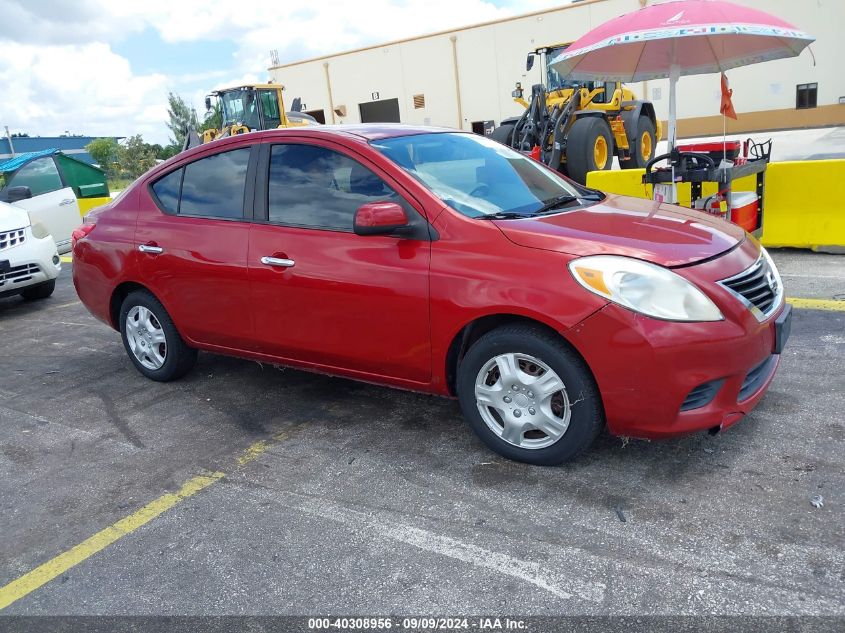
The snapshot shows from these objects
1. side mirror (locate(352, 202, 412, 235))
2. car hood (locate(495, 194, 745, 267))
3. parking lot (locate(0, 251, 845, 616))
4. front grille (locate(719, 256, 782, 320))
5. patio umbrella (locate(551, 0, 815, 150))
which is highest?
patio umbrella (locate(551, 0, 815, 150))

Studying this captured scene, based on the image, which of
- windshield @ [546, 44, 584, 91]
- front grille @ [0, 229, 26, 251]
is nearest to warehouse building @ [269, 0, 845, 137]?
windshield @ [546, 44, 584, 91]

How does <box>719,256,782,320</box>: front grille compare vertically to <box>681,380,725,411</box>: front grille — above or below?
above

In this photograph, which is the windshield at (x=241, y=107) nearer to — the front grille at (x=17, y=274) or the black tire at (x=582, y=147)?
the black tire at (x=582, y=147)

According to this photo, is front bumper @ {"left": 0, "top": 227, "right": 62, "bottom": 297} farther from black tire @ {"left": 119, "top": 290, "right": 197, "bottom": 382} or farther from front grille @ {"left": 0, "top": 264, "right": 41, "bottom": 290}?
black tire @ {"left": 119, "top": 290, "right": 197, "bottom": 382}

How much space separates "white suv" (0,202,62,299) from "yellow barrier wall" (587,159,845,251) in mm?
7439

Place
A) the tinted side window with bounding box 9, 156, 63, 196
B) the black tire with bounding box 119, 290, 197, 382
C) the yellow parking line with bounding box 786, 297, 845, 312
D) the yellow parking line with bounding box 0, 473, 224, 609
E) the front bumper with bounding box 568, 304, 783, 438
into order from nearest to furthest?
the yellow parking line with bounding box 0, 473, 224, 609
the front bumper with bounding box 568, 304, 783, 438
the black tire with bounding box 119, 290, 197, 382
the yellow parking line with bounding box 786, 297, 845, 312
the tinted side window with bounding box 9, 156, 63, 196

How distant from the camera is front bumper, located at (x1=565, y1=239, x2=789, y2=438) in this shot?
9.68ft

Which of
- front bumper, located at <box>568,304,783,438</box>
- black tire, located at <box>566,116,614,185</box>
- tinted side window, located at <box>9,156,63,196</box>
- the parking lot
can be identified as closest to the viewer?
the parking lot

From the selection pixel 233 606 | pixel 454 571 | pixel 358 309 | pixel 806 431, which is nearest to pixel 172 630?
pixel 233 606

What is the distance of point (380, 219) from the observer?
3418 mm

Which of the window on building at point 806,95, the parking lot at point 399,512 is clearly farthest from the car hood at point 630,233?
the window on building at point 806,95

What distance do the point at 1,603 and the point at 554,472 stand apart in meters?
2.27

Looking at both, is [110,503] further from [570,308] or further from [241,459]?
[570,308]

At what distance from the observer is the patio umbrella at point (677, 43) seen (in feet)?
21.1
